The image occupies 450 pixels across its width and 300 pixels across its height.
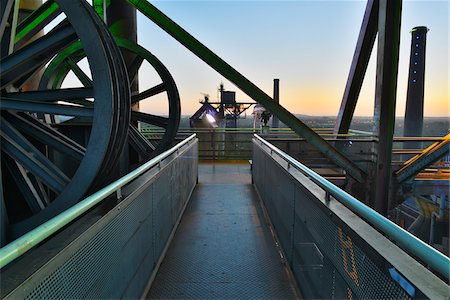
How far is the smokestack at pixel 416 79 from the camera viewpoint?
19.8m

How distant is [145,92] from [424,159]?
23.9 feet

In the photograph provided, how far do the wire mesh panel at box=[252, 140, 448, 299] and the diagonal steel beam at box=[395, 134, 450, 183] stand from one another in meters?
5.65

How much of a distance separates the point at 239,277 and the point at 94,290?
1.71 meters

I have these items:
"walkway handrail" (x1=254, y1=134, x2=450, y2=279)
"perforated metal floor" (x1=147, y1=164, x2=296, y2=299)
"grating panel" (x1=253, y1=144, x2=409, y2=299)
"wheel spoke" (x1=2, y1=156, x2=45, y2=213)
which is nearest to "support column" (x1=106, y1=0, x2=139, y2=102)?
"wheel spoke" (x1=2, y1=156, x2=45, y2=213)

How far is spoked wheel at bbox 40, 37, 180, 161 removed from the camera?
6383 millimetres

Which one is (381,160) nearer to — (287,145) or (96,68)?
(287,145)

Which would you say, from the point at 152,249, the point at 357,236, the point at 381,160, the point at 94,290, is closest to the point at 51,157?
the point at 152,249

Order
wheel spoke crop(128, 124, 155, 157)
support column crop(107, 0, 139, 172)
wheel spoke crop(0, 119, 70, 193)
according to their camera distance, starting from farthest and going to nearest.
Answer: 1. support column crop(107, 0, 139, 172)
2. wheel spoke crop(128, 124, 155, 157)
3. wheel spoke crop(0, 119, 70, 193)

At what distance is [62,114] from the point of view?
3680 millimetres

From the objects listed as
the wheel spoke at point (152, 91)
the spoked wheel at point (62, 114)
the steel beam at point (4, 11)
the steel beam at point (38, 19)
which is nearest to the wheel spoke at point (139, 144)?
the wheel spoke at point (152, 91)

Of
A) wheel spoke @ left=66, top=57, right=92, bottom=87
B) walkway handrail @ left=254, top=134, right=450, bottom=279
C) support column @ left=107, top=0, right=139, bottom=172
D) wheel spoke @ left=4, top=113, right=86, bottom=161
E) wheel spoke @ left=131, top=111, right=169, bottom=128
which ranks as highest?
support column @ left=107, top=0, right=139, bottom=172

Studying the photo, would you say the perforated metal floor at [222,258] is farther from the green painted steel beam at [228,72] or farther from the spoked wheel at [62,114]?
the green painted steel beam at [228,72]

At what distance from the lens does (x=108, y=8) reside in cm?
804

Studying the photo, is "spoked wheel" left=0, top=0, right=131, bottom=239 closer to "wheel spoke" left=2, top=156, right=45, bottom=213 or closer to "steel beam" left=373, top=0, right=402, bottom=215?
"wheel spoke" left=2, top=156, right=45, bottom=213
